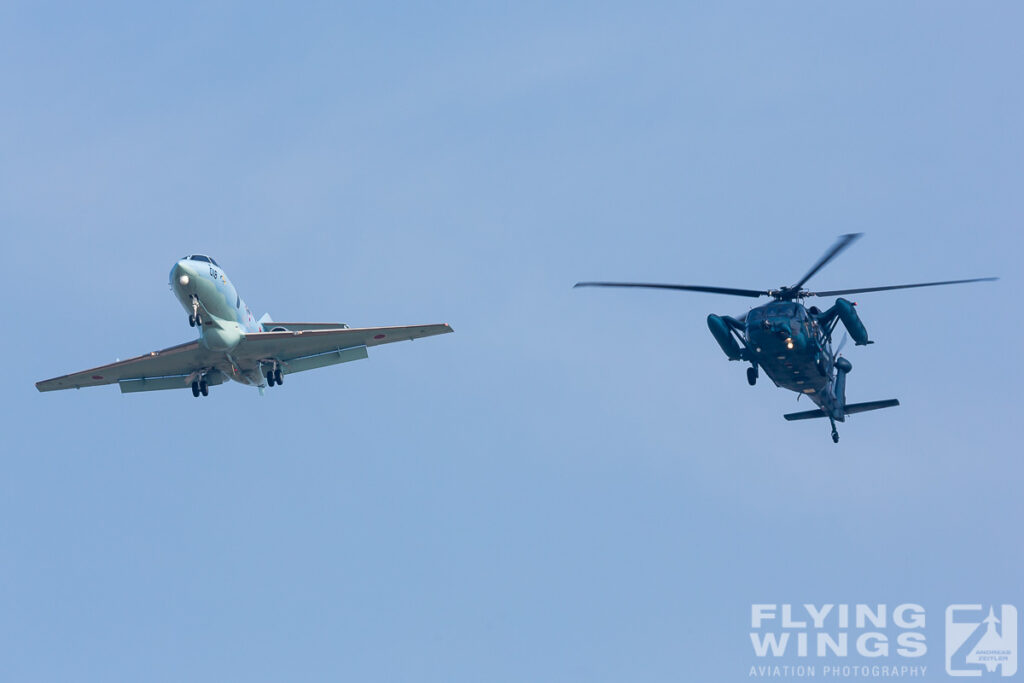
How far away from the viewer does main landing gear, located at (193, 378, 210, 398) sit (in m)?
66.6

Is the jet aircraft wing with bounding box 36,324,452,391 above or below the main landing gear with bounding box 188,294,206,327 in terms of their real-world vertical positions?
below

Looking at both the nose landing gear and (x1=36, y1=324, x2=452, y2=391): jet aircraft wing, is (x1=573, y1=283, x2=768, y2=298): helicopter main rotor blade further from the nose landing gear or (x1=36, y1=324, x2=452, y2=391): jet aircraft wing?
the nose landing gear

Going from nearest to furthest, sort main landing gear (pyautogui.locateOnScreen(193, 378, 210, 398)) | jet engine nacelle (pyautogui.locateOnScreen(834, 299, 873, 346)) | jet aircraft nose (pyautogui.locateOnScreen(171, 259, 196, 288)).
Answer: jet engine nacelle (pyautogui.locateOnScreen(834, 299, 873, 346)) < jet aircraft nose (pyautogui.locateOnScreen(171, 259, 196, 288)) < main landing gear (pyautogui.locateOnScreen(193, 378, 210, 398))

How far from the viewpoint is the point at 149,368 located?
6788 centimetres

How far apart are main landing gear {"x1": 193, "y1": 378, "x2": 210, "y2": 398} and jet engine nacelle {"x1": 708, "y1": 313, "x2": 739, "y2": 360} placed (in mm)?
23457

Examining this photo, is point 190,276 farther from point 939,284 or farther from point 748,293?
point 939,284

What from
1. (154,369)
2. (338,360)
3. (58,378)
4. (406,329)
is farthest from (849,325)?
(58,378)

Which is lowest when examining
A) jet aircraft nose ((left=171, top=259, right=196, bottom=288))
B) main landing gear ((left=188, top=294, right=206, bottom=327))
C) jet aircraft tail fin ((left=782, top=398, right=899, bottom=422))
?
jet aircraft tail fin ((left=782, top=398, right=899, bottom=422))

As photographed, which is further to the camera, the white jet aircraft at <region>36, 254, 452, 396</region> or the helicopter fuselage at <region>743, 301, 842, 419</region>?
the white jet aircraft at <region>36, 254, 452, 396</region>

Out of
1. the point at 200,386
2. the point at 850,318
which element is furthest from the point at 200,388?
the point at 850,318

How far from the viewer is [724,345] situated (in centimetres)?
5828

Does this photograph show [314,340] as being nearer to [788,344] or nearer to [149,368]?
[149,368]

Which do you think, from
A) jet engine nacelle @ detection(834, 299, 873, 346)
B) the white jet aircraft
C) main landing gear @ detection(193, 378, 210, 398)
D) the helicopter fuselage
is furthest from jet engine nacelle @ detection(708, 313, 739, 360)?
main landing gear @ detection(193, 378, 210, 398)

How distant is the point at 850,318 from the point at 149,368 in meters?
31.7
